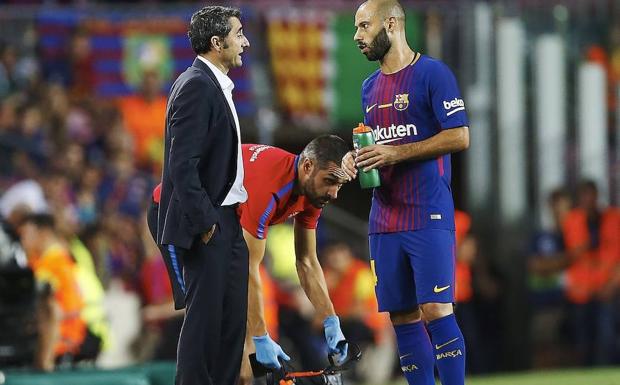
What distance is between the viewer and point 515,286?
1456 centimetres

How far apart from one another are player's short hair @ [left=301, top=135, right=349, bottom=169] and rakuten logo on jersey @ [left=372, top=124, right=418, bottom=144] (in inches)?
8.7

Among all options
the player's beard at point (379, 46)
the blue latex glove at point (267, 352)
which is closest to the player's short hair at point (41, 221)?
the blue latex glove at point (267, 352)

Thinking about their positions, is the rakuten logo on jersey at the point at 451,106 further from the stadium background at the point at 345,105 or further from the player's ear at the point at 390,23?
the stadium background at the point at 345,105

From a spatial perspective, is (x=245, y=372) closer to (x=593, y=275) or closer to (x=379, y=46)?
(x=379, y=46)

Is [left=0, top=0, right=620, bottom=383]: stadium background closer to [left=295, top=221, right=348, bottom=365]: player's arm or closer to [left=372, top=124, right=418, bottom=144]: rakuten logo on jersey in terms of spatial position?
[left=295, top=221, right=348, bottom=365]: player's arm

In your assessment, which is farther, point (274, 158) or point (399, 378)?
point (399, 378)

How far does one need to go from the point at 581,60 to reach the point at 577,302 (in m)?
2.84

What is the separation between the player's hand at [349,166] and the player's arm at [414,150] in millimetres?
33

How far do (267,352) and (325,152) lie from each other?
3.58ft

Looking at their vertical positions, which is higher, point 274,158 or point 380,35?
point 380,35

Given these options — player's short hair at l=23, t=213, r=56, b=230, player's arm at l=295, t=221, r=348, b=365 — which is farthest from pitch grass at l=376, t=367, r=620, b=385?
player's arm at l=295, t=221, r=348, b=365

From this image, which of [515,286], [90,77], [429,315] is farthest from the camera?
[90,77]

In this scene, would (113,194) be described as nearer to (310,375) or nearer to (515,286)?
(515,286)

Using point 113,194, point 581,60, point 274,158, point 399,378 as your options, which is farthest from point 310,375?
point 581,60
